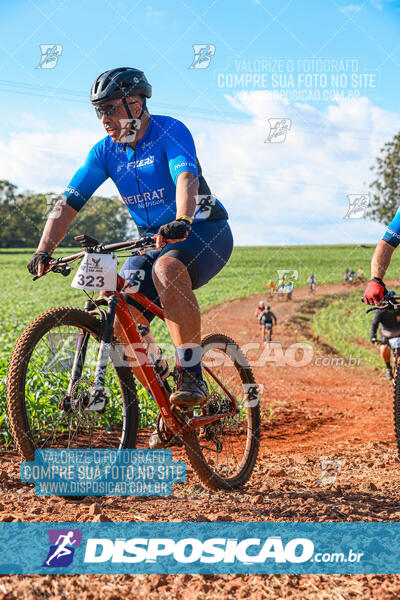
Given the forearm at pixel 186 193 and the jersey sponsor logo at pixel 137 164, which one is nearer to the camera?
the forearm at pixel 186 193

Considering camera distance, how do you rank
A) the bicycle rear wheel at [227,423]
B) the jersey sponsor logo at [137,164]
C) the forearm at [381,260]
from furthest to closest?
the forearm at [381,260], the bicycle rear wheel at [227,423], the jersey sponsor logo at [137,164]

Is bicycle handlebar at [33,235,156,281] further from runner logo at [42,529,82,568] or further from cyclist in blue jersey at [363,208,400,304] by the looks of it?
cyclist in blue jersey at [363,208,400,304]

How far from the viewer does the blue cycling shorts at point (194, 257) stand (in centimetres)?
370

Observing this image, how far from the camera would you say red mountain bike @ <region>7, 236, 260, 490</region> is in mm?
3174

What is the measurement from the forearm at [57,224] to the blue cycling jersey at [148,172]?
0.20 feet

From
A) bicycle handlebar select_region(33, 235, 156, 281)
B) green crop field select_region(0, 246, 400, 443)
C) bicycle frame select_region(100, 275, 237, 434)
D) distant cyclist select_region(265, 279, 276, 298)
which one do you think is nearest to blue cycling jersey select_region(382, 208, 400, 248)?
bicycle frame select_region(100, 275, 237, 434)

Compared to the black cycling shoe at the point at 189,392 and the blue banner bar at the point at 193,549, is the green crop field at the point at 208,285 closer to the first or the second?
the black cycling shoe at the point at 189,392

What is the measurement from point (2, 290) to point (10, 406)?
27.2 metres

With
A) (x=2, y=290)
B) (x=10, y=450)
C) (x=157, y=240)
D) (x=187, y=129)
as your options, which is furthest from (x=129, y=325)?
(x=2, y=290)

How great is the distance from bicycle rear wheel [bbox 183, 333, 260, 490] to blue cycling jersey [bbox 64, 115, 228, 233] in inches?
43.7

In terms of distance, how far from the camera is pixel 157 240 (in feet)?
10.5

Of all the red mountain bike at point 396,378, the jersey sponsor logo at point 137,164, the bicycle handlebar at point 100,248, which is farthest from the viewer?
the red mountain bike at point 396,378

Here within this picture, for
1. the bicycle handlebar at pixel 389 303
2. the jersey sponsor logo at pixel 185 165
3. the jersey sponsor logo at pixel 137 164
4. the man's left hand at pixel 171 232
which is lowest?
the bicycle handlebar at pixel 389 303

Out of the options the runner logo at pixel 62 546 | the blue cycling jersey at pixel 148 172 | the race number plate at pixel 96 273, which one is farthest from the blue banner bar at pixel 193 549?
the blue cycling jersey at pixel 148 172
